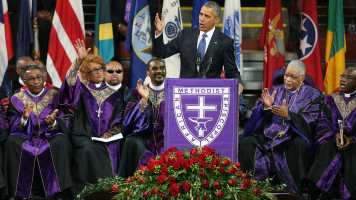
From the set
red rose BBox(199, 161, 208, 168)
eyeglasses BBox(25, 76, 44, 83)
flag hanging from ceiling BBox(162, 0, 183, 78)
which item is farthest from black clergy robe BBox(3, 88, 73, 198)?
red rose BBox(199, 161, 208, 168)

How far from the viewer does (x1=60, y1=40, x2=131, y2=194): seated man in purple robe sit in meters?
7.21

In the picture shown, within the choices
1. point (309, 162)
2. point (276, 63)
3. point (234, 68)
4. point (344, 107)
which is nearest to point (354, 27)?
point (276, 63)

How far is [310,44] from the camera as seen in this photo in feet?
29.9

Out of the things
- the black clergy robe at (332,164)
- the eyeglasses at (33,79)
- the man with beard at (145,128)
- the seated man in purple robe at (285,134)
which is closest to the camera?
the black clergy robe at (332,164)

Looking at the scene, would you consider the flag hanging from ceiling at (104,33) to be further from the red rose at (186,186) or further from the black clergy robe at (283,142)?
the red rose at (186,186)

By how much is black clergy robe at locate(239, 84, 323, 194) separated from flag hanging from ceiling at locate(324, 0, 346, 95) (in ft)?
4.92

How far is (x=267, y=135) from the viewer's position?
729 centimetres

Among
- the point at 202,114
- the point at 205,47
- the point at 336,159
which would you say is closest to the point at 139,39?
the point at 205,47

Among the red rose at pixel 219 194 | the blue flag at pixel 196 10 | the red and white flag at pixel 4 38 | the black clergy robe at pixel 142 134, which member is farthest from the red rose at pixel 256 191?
the red and white flag at pixel 4 38

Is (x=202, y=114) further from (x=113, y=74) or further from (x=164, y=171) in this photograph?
(x=113, y=74)

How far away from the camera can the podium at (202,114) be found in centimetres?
526

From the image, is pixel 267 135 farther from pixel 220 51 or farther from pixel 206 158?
pixel 206 158

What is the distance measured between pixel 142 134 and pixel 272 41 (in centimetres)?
269

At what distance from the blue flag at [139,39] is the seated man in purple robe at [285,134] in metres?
2.16
